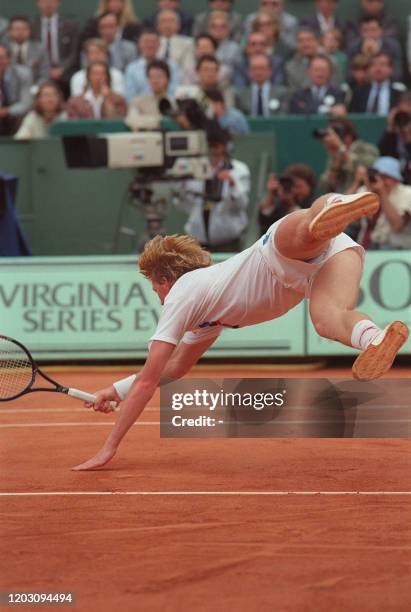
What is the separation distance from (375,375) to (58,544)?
1865 mm

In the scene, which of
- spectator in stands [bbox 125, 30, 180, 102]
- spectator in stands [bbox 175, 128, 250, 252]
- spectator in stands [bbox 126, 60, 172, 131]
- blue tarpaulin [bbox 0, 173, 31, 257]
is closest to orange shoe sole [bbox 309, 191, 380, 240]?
spectator in stands [bbox 175, 128, 250, 252]

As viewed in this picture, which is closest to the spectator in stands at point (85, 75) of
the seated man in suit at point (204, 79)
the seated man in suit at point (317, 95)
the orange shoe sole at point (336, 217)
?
the seated man in suit at point (204, 79)

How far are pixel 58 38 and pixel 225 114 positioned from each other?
12.0 feet

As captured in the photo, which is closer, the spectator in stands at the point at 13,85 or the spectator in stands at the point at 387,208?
the spectator in stands at the point at 387,208

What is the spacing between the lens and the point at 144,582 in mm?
4676

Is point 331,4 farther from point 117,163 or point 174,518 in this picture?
point 174,518

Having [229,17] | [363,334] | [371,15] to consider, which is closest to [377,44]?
[371,15]

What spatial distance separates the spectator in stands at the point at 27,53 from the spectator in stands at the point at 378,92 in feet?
13.8

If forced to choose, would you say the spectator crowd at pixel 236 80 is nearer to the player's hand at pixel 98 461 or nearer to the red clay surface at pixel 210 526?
the red clay surface at pixel 210 526

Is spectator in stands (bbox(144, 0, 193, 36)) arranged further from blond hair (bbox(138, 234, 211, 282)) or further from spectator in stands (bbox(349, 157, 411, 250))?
blond hair (bbox(138, 234, 211, 282))

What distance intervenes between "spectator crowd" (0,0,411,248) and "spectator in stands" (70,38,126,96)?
2 centimetres

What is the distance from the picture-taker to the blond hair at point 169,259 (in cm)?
687

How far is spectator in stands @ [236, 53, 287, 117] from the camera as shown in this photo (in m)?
14.3

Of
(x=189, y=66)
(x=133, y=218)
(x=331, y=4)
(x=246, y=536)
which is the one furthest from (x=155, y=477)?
(x=331, y=4)
